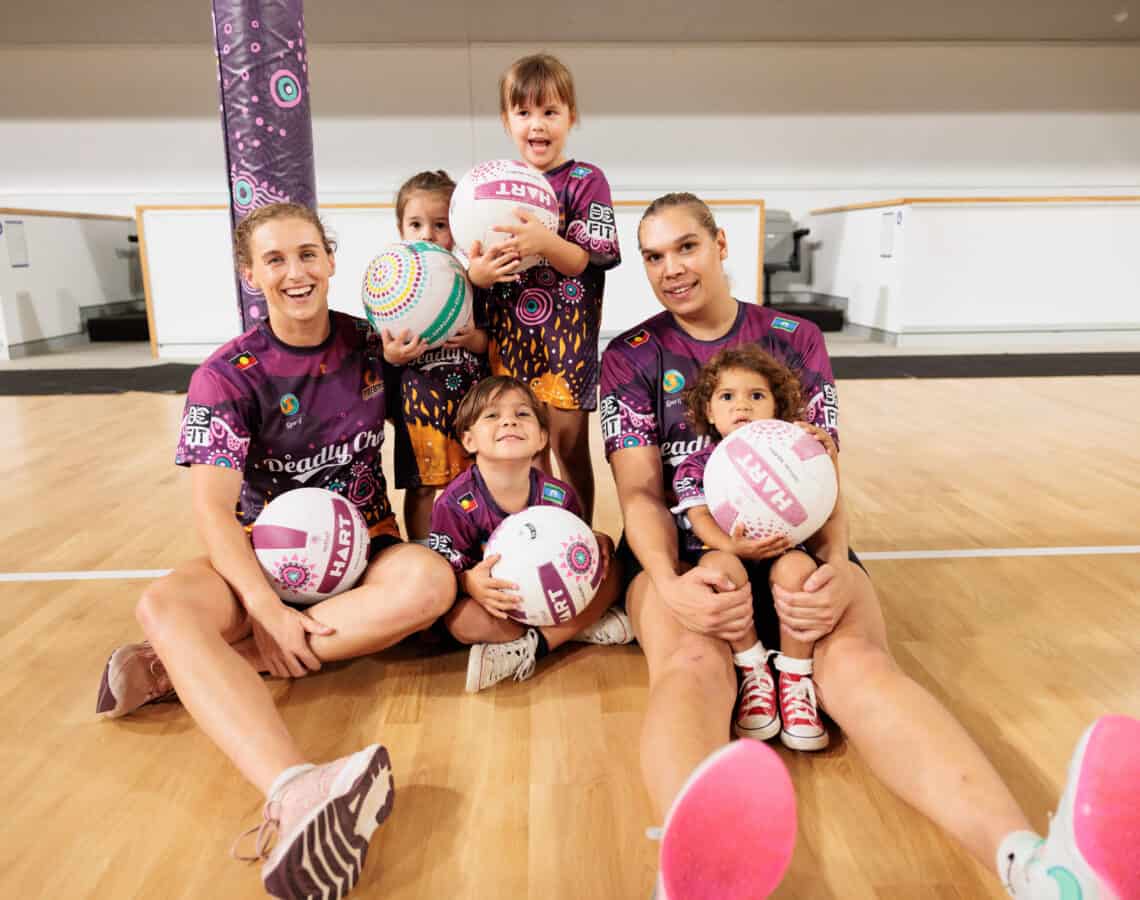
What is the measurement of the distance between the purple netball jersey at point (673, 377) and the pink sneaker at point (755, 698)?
49cm

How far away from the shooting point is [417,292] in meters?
2.20

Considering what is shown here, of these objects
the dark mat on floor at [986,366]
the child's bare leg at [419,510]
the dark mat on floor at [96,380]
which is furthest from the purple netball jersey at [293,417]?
the dark mat on floor at [986,366]

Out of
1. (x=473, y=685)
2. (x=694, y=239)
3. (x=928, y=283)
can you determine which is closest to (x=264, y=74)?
(x=694, y=239)

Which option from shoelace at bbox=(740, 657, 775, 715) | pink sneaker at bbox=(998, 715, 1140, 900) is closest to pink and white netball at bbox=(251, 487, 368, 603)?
shoelace at bbox=(740, 657, 775, 715)

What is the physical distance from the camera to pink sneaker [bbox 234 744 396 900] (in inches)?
50.7

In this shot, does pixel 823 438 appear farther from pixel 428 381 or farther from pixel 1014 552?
pixel 1014 552

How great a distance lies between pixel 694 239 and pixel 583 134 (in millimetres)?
9239

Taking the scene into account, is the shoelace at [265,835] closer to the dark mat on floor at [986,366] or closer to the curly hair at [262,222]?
the curly hair at [262,222]

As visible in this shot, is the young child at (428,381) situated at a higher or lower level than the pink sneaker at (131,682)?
higher

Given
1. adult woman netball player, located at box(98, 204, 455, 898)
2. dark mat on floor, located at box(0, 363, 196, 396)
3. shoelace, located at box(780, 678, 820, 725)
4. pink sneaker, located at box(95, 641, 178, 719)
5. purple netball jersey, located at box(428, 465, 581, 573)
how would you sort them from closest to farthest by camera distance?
1. adult woman netball player, located at box(98, 204, 455, 898)
2. shoelace, located at box(780, 678, 820, 725)
3. pink sneaker, located at box(95, 641, 178, 719)
4. purple netball jersey, located at box(428, 465, 581, 573)
5. dark mat on floor, located at box(0, 363, 196, 396)

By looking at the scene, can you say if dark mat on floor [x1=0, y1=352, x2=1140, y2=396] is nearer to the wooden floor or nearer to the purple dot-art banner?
the wooden floor

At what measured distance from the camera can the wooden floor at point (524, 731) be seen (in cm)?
144

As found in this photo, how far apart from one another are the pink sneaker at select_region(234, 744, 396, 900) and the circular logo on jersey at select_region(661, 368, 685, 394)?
1.08m

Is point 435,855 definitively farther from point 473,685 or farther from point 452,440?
point 452,440
